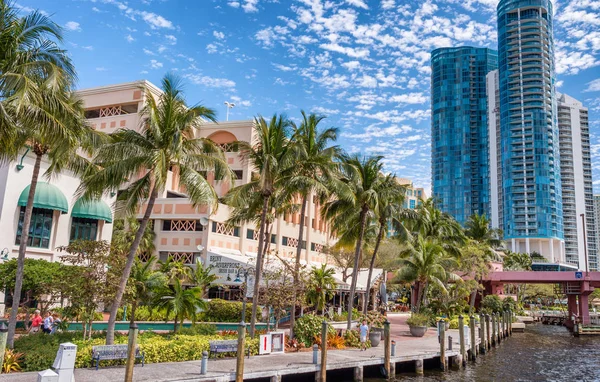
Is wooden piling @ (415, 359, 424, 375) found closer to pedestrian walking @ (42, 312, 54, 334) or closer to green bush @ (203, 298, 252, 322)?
green bush @ (203, 298, 252, 322)

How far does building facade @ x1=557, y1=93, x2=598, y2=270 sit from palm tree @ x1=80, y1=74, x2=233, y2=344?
162 metres

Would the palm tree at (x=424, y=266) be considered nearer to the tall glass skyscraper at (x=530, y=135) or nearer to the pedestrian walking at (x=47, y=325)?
the pedestrian walking at (x=47, y=325)

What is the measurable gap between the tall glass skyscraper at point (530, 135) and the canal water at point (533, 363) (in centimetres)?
10367

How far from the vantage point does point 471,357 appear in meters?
30.1

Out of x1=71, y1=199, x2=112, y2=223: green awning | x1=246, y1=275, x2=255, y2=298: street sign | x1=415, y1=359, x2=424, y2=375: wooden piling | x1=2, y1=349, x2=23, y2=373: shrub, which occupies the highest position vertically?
x1=71, y1=199, x2=112, y2=223: green awning

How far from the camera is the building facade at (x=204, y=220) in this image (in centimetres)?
4119

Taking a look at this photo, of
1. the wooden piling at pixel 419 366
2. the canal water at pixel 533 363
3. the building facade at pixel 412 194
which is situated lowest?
the canal water at pixel 533 363

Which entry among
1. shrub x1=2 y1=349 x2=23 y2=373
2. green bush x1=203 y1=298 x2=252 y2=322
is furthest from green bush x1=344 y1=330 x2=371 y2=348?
shrub x1=2 y1=349 x2=23 y2=373

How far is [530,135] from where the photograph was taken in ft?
468

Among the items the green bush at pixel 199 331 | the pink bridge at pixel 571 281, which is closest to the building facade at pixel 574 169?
the pink bridge at pixel 571 281

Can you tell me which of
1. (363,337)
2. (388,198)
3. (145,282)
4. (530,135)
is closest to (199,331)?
(145,282)

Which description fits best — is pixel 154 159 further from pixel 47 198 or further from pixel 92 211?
pixel 92 211

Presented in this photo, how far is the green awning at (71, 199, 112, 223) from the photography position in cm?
3213

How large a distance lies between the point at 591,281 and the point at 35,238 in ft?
179
